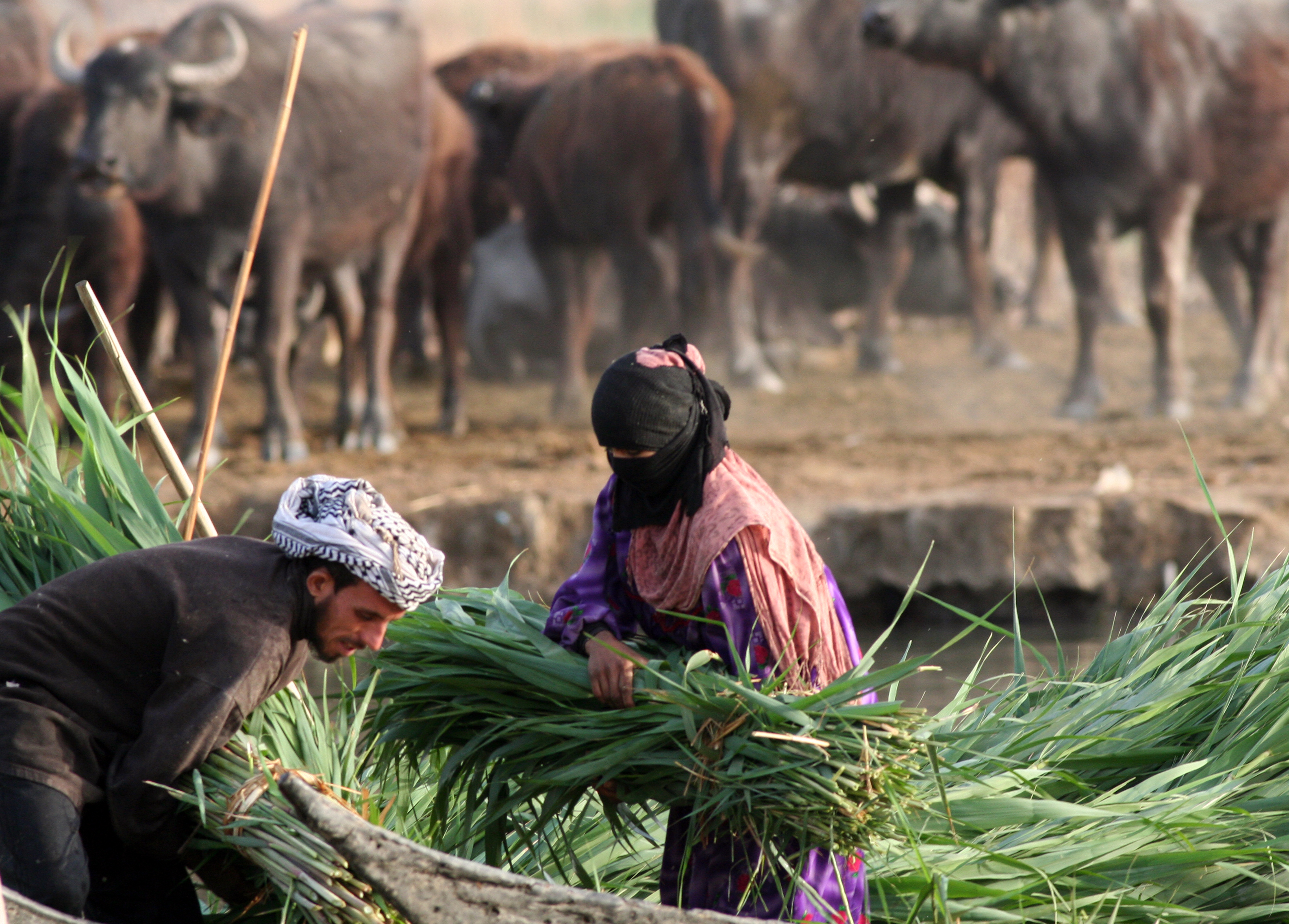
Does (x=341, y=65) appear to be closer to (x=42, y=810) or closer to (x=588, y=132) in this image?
(x=588, y=132)

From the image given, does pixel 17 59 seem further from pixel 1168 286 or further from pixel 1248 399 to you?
pixel 1248 399

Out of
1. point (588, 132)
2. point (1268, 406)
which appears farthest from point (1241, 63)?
point (588, 132)

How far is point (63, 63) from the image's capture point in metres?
8.13

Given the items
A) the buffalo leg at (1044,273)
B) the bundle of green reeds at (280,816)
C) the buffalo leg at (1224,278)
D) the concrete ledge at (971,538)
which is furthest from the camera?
the buffalo leg at (1044,273)

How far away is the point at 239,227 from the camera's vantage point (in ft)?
26.3

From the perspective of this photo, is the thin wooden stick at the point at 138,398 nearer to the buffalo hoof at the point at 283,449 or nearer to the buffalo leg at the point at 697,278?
the buffalo hoof at the point at 283,449

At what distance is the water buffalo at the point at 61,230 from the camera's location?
26.5 ft

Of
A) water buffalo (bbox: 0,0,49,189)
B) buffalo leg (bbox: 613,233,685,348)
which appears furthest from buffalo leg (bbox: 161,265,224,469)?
buffalo leg (bbox: 613,233,685,348)

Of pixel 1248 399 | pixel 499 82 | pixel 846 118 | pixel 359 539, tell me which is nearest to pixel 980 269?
pixel 846 118

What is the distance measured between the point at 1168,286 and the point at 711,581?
24.1 ft

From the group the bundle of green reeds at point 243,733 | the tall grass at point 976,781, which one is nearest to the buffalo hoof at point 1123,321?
the tall grass at point 976,781

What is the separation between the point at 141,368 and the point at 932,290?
6.97 metres

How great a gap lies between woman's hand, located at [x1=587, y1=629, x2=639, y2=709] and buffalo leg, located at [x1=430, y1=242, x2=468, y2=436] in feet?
22.9

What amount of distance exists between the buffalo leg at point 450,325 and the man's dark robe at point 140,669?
6983mm
